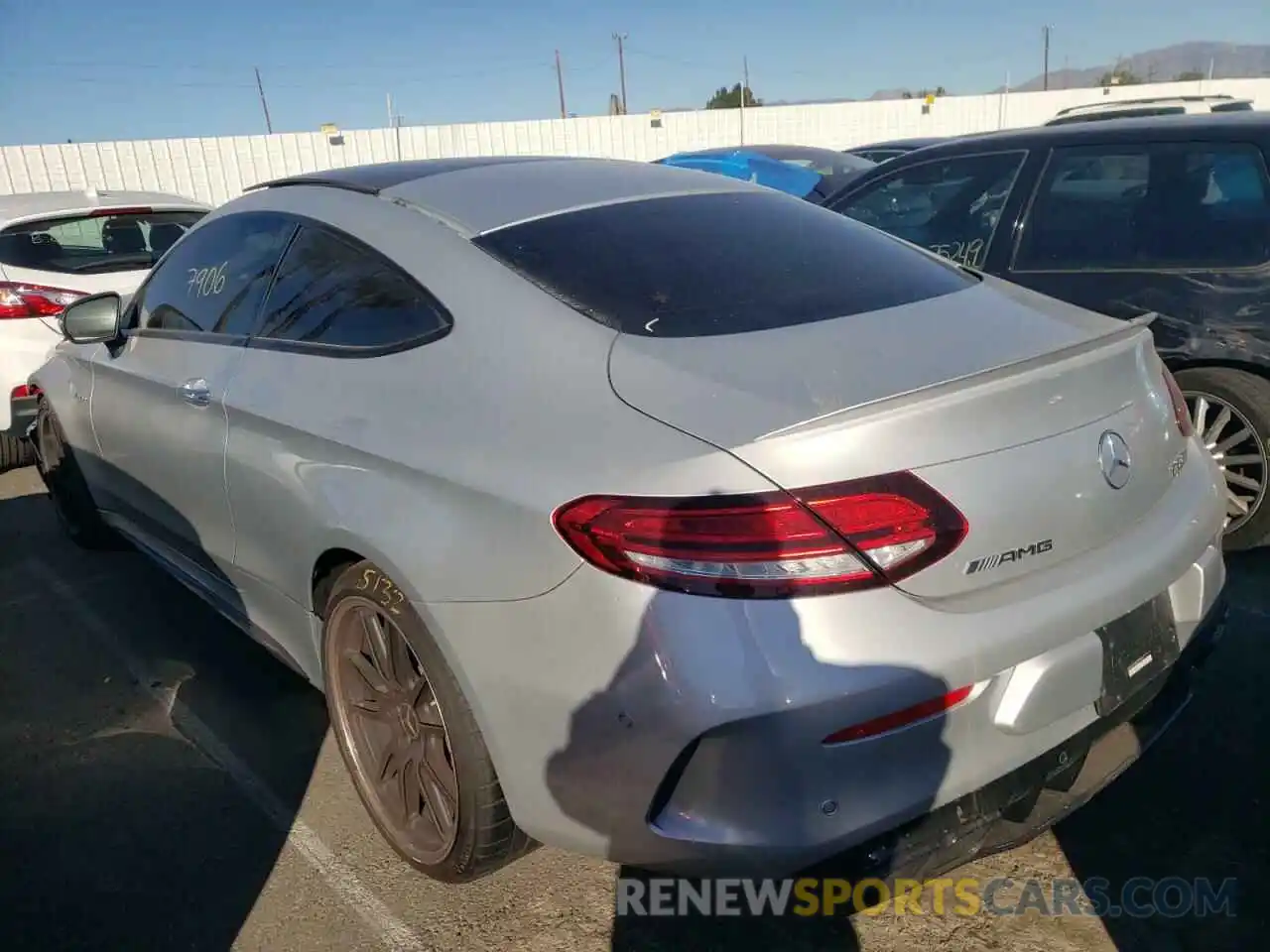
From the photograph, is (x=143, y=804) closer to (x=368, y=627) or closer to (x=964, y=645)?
(x=368, y=627)

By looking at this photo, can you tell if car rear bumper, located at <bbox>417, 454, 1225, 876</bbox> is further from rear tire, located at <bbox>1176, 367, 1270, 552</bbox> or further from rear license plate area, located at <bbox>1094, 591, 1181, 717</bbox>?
rear tire, located at <bbox>1176, 367, 1270, 552</bbox>

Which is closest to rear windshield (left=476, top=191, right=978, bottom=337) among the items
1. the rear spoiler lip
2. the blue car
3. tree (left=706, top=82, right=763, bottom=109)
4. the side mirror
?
the rear spoiler lip

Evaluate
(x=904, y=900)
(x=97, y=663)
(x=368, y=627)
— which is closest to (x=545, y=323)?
(x=368, y=627)

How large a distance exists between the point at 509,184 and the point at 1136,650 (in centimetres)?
192

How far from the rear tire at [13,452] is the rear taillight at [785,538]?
512cm

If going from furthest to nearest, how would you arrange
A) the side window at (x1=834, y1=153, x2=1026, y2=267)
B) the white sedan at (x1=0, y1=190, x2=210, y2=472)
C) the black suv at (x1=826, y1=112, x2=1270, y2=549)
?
the white sedan at (x1=0, y1=190, x2=210, y2=472)
the side window at (x1=834, y1=153, x2=1026, y2=267)
the black suv at (x1=826, y1=112, x2=1270, y2=549)

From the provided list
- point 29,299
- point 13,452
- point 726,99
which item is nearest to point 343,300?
point 29,299

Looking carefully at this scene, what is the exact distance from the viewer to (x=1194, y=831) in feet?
7.85

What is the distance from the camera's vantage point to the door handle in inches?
112

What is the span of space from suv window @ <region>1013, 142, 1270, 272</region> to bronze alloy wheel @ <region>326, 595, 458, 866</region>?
2.92 meters

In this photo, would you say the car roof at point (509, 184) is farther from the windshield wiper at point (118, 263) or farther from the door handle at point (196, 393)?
the windshield wiper at point (118, 263)

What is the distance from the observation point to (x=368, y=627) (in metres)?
2.34

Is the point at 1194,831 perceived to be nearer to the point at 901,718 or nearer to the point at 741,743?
the point at 901,718

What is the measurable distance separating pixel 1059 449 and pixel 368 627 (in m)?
1.57
